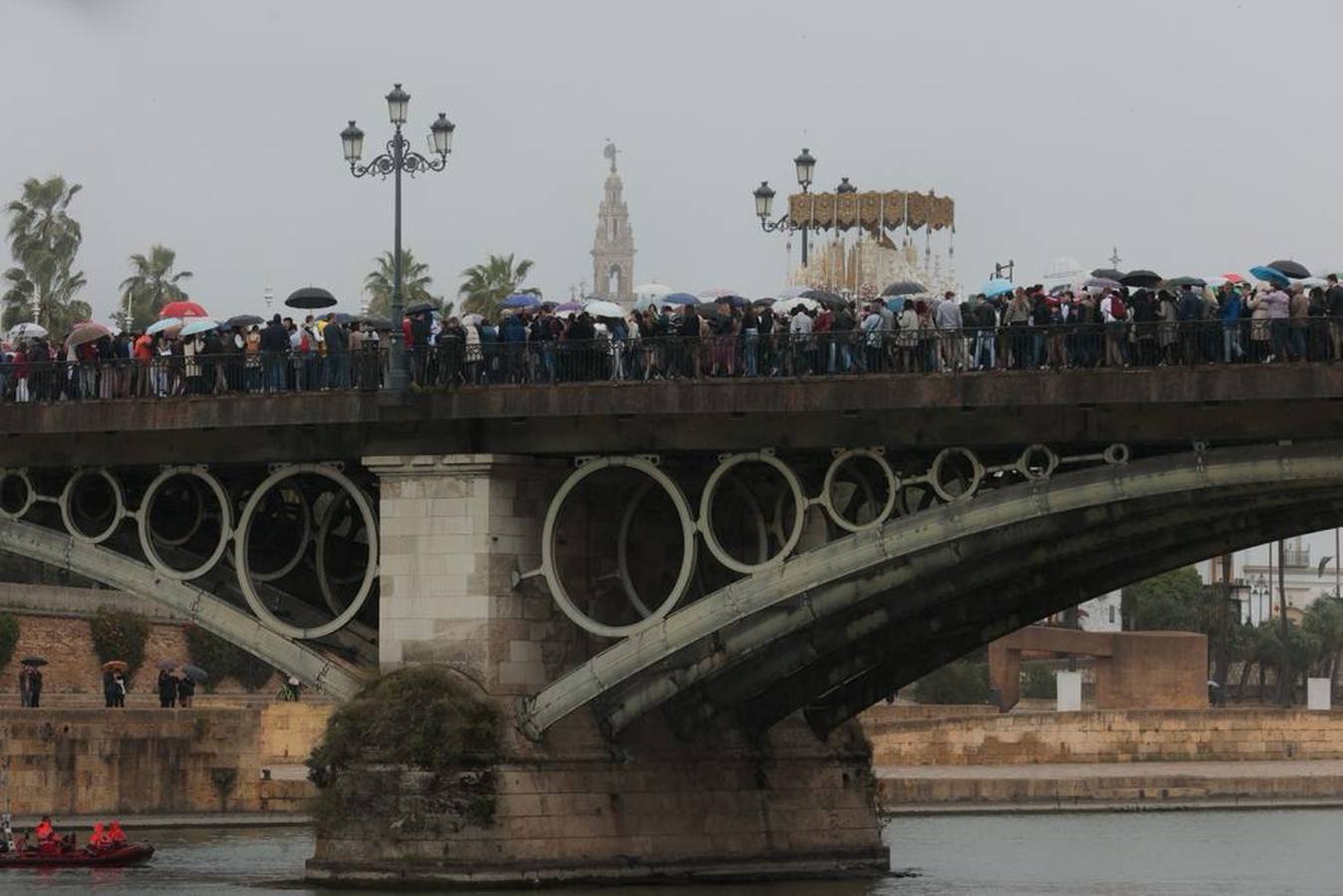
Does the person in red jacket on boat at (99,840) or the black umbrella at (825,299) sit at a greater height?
the black umbrella at (825,299)

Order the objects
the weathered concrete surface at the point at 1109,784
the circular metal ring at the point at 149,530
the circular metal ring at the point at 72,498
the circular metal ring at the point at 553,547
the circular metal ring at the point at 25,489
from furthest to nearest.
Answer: the weathered concrete surface at the point at 1109,784 → the circular metal ring at the point at 25,489 → the circular metal ring at the point at 72,498 → the circular metal ring at the point at 149,530 → the circular metal ring at the point at 553,547

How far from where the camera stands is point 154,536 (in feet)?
177

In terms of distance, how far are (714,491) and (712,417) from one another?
1.10 meters

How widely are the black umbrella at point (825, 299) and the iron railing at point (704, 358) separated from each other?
5.78ft

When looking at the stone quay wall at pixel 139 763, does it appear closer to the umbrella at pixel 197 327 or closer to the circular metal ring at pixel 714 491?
the umbrella at pixel 197 327

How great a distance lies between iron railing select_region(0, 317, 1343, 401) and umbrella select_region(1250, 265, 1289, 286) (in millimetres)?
2063

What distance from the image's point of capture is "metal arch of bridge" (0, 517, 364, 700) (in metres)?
51.4

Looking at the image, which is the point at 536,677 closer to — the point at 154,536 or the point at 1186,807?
the point at 154,536

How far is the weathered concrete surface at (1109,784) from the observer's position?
83.2 metres

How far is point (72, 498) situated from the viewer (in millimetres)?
54094

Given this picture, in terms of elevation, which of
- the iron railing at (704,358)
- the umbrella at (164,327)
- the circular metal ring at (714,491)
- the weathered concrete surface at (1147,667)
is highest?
the umbrella at (164,327)

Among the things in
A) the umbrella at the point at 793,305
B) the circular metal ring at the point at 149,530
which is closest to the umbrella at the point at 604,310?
the umbrella at the point at 793,305

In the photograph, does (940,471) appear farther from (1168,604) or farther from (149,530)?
(1168,604)

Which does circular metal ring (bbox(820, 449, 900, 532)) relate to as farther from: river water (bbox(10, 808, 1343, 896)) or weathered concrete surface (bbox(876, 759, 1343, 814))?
weathered concrete surface (bbox(876, 759, 1343, 814))
